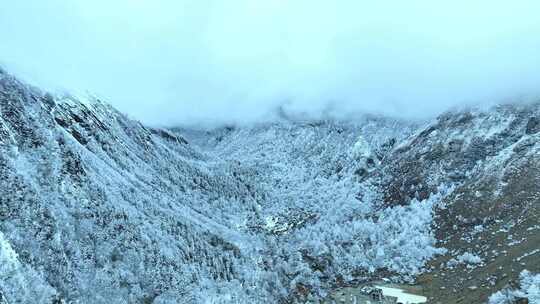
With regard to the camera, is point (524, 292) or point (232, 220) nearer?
point (524, 292)

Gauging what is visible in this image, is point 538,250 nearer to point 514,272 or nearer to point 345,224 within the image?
point 514,272

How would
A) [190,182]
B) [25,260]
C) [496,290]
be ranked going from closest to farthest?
[25,260]
[496,290]
[190,182]

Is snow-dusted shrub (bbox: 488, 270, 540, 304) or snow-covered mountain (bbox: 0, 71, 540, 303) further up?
snow-covered mountain (bbox: 0, 71, 540, 303)

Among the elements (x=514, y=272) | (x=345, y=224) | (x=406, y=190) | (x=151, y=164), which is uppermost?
(x=151, y=164)

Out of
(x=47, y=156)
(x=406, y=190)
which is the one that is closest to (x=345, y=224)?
(x=406, y=190)

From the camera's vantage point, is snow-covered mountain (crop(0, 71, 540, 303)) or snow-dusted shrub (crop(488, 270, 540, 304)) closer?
snow-dusted shrub (crop(488, 270, 540, 304))

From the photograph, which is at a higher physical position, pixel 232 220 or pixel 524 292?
pixel 232 220

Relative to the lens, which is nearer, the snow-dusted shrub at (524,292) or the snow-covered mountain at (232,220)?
the snow-dusted shrub at (524,292)

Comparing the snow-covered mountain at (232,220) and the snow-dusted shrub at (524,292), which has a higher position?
the snow-covered mountain at (232,220)
